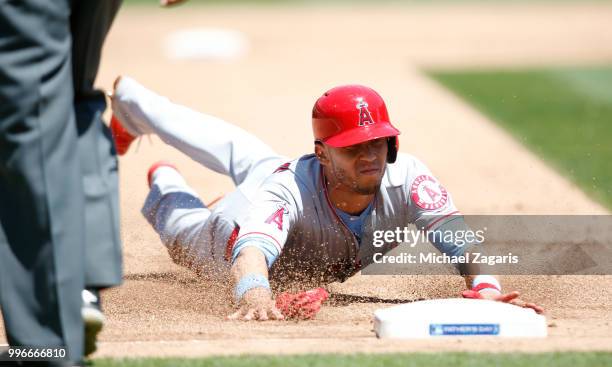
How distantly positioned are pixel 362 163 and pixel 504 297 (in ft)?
2.64

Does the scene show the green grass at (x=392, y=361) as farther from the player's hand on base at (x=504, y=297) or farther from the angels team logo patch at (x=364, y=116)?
the angels team logo patch at (x=364, y=116)

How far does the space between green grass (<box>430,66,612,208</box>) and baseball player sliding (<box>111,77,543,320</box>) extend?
2.44 m

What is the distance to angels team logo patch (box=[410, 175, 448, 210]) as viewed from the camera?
4730 millimetres

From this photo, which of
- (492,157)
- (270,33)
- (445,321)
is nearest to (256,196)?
(445,321)

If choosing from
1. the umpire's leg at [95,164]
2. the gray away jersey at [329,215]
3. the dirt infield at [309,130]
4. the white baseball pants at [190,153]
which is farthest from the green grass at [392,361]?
the white baseball pants at [190,153]

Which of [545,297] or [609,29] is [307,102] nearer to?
[545,297]

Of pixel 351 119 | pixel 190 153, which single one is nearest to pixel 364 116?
pixel 351 119

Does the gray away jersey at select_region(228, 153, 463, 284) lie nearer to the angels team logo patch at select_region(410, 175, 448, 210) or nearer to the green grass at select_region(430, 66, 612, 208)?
the angels team logo patch at select_region(410, 175, 448, 210)

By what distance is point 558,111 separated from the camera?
11.1 m

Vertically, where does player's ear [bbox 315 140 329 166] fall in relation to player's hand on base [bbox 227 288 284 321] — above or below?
above

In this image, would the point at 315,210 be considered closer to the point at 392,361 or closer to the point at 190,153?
the point at 190,153

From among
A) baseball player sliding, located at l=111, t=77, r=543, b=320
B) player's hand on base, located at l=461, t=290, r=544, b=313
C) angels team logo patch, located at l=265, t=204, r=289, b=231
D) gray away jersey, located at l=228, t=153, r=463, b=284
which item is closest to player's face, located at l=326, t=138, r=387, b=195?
baseball player sliding, located at l=111, t=77, r=543, b=320

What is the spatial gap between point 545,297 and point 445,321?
1.06 m

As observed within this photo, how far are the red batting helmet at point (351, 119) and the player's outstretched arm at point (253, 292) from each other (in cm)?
64
